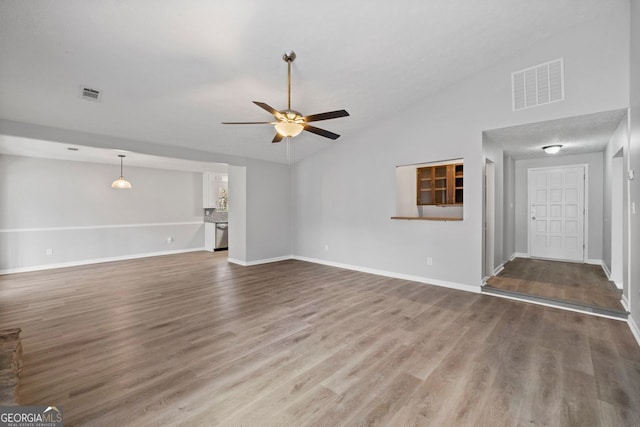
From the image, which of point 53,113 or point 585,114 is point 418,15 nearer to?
point 585,114

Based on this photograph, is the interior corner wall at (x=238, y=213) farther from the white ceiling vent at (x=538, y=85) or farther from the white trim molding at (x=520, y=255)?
the white trim molding at (x=520, y=255)

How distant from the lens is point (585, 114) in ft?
11.4

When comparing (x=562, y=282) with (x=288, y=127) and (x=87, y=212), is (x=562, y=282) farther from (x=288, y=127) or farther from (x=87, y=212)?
(x=87, y=212)

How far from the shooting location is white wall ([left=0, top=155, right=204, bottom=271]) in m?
5.78

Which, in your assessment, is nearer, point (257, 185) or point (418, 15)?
point (418, 15)

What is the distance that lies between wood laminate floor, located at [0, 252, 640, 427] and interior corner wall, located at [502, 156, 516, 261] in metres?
2.92

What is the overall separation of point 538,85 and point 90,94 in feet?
18.9

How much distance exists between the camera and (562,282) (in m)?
4.55

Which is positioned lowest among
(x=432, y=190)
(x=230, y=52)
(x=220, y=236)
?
(x=220, y=236)

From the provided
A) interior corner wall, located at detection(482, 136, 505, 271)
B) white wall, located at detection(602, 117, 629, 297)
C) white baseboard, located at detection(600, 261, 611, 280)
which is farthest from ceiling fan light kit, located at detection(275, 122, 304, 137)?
white baseboard, located at detection(600, 261, 611, 280)

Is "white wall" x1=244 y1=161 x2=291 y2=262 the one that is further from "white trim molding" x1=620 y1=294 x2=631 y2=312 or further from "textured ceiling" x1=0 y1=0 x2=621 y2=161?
"white trim molding" x1=620 y1=294 x2=631 y2=312

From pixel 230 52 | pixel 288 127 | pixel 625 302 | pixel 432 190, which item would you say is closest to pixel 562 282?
pixel 625 302

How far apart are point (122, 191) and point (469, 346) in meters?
8.15

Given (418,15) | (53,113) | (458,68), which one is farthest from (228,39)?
(458,68)
